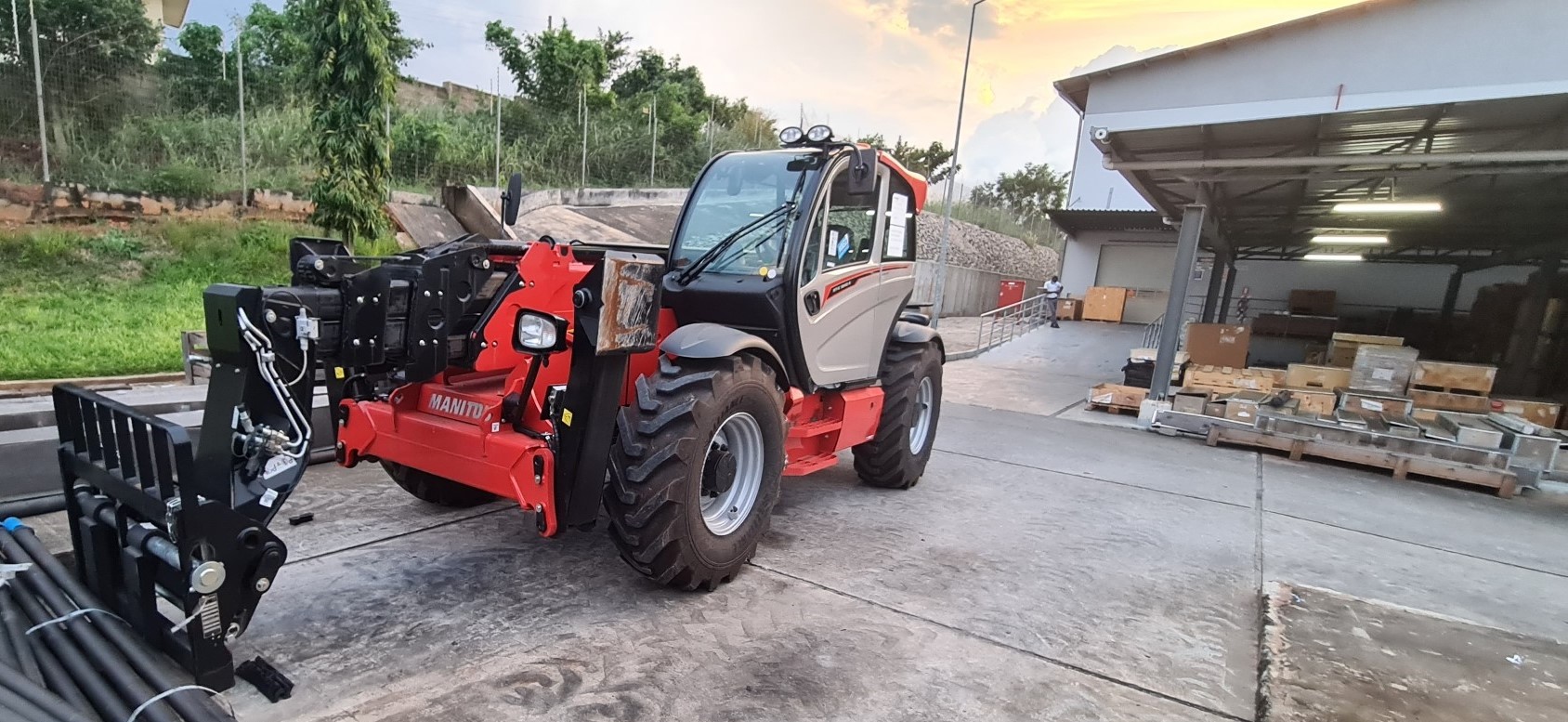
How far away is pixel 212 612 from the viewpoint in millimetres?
2365

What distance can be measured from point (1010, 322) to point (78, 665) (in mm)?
22121

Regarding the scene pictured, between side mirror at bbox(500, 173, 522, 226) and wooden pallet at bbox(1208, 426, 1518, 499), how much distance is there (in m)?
7.88

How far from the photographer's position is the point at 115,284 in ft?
29.2

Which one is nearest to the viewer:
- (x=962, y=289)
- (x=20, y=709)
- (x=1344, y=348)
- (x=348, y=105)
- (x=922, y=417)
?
(x=20, y=709)

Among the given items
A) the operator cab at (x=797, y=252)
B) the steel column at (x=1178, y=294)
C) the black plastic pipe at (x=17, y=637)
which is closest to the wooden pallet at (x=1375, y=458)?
the steel column at (x=1178, y=294)

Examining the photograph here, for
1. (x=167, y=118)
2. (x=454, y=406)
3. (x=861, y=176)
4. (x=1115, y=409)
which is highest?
(x=167, y=118)

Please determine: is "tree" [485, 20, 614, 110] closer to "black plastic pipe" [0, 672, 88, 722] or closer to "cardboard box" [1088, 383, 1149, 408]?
"cardboard box" [1088, 383, 1149, 408]

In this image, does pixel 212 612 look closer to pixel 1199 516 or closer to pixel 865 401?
pixel 865 401

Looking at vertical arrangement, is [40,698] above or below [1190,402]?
above

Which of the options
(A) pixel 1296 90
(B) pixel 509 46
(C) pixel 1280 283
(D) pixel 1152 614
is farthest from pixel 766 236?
(C) pixel 1280 283

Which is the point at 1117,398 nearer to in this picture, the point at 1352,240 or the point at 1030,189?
the point at 1352,240

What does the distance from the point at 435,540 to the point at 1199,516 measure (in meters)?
5.27

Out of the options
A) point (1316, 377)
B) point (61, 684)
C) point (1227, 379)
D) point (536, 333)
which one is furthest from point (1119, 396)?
point (61, 684)

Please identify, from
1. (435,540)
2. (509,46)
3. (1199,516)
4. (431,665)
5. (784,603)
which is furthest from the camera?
(509,46)
